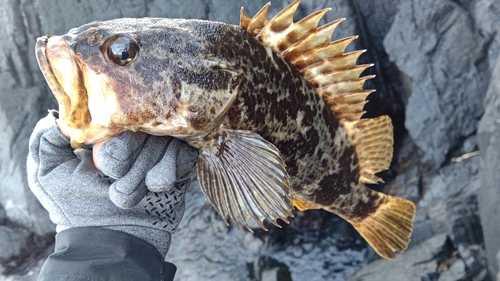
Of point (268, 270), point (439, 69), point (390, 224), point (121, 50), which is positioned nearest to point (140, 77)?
point (121, 50)

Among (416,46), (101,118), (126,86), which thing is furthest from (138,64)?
(416,46)

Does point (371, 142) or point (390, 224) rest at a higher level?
point (371, 142)

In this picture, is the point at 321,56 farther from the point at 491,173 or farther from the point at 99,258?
the point at 491,173

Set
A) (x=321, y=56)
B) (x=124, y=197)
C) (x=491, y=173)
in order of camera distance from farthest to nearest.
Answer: (x=491, y=173)
(x=321, y=56)
(x=124, y=197)

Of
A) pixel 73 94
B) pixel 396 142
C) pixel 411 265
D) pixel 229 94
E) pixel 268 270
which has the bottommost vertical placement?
pixel 268 270

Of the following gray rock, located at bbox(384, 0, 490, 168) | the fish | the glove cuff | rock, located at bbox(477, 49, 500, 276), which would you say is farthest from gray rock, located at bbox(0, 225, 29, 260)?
rock, located at bbox(477, 49, 500, 276)

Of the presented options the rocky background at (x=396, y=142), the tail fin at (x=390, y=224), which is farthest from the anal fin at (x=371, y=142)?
the rocky background at (x=396, y=142)

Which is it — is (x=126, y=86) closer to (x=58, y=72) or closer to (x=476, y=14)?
(x=58, y=72)
